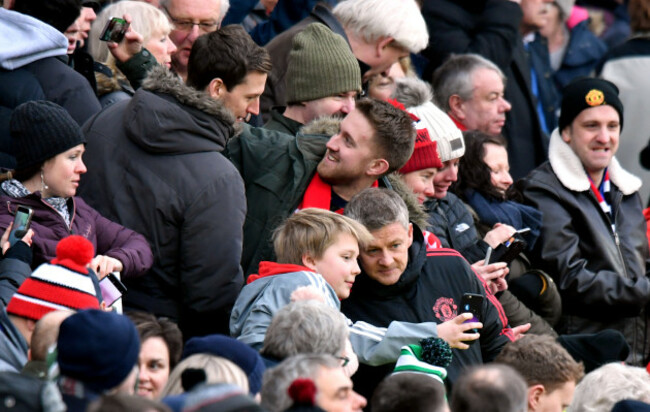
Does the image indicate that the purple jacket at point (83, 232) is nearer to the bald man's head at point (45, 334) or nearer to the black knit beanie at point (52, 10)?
the bald man's head at point (45, 334)

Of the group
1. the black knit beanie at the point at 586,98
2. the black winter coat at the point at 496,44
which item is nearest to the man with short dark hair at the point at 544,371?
the black knit beanie at the point at 586,98

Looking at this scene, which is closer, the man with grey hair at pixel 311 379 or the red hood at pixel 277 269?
the man with grey hair at pixel 311 379

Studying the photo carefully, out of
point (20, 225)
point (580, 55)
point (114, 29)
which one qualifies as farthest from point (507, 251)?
point (580, 55)

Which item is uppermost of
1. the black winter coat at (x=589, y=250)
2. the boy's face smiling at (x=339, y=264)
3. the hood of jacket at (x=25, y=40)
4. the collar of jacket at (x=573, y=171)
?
the hood of jacket at (x=25, y=40)

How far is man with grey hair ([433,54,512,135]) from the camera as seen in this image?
850 cm

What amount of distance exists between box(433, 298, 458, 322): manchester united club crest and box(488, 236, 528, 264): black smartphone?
89 cm

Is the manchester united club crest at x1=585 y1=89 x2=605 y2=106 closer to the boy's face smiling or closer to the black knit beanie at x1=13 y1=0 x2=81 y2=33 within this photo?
the boy's face smiling

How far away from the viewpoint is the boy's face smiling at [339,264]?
5.66 metres

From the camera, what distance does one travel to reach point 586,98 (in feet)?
27.0

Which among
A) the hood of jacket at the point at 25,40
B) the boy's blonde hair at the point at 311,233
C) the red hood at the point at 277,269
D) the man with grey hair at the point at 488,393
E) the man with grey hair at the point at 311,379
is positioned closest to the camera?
the man with grey hair at the point at 488,393

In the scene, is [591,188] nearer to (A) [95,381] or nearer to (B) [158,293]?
(B) [158,293]

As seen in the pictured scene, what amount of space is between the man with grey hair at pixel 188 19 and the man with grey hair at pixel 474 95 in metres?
1.74

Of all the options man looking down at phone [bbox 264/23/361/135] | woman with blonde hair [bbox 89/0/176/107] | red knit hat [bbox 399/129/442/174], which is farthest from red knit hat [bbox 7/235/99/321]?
red knit hat [bbox 399/129/442/174]

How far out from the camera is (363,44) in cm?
782
